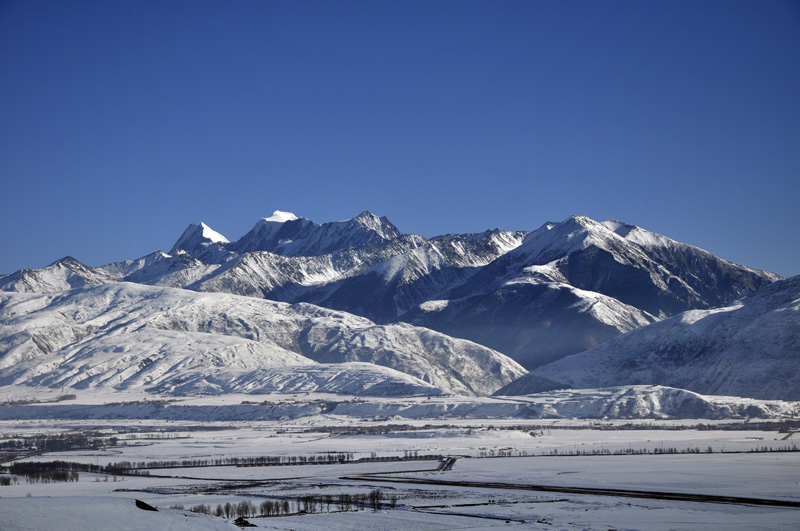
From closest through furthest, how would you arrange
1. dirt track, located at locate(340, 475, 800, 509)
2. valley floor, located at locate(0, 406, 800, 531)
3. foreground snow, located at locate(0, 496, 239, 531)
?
foreground snow, located at locate(0, 496, 239, 531), valley floor, located at locate(0, 406, 800, 531), dirt track, located at locate(340, 475, 800, 509)

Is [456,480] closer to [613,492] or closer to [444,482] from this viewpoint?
[444,482]

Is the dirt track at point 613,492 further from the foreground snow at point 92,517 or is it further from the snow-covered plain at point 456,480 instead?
the foreground snow at point 92,517

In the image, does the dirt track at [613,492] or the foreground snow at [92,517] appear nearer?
the foreground snow at [92,517]

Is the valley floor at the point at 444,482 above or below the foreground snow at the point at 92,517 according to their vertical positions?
below

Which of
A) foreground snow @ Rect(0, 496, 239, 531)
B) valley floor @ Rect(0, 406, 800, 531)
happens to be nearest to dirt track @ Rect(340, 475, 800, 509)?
valley floor @ Rect(0, 406, 800, 531)

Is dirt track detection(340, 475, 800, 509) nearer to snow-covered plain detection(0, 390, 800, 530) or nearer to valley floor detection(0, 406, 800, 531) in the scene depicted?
valley floor detection(0, 406, 800, 531)

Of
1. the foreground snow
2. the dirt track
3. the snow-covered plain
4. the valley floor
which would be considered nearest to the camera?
the foreground snow

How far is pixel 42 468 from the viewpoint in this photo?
125500 millimetres

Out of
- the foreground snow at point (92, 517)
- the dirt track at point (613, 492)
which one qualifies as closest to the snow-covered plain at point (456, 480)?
the foreground snow at point (92, 517)

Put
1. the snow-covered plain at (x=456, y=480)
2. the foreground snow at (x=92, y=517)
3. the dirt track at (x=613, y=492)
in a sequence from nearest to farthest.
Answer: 1. the foreground snow at (x=92, y=517)
2. the snow-covered plain at (x=456, y=480)
3. the dirt track at (x=613, y=492)

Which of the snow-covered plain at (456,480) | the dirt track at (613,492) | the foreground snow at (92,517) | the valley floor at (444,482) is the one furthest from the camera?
the dirt track at (613,492)

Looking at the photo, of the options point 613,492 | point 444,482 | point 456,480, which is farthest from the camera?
point 456,480

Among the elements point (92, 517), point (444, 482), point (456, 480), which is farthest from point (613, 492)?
point (92, 517)

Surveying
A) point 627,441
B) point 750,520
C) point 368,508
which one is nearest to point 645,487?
point 750,520
